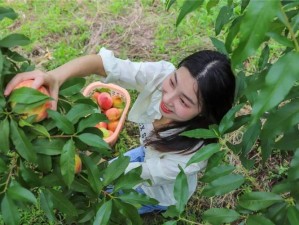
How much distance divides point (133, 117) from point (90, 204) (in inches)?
35.0

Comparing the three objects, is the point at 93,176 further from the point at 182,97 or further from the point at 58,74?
the point at 182,97

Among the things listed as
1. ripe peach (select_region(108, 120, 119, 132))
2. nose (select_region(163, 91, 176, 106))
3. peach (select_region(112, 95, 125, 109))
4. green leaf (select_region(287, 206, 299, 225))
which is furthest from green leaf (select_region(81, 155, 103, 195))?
peach (select_region(112, 95, 125, 109))

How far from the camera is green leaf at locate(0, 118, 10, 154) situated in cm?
98

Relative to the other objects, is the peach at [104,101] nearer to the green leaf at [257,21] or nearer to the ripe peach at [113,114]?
the ripe peach at [113,114]

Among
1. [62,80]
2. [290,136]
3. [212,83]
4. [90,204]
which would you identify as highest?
[290,136]

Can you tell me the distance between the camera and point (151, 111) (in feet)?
6.70

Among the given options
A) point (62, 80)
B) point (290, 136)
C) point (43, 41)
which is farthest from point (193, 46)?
point (290, 136)

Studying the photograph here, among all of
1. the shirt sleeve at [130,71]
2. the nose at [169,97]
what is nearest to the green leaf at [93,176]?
the nose at [169,97]

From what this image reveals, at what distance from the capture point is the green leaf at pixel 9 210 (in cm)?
105

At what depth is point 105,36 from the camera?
3197 millimetres

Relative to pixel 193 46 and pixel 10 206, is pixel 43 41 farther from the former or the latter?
pixel 10 206

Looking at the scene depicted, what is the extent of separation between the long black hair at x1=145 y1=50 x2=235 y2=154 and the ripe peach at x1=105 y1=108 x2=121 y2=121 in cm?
82

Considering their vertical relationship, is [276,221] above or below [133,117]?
above

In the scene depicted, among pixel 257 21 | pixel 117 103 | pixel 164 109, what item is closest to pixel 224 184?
pixel 257 21
